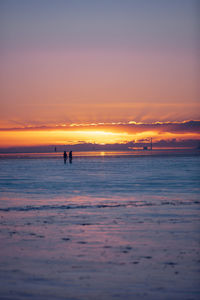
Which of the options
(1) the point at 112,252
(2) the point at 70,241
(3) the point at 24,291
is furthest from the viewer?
(2) the point at 70,241

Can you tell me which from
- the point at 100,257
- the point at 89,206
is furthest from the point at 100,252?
the point at 89,206

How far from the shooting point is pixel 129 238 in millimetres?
10453

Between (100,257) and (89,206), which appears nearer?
(100,257)

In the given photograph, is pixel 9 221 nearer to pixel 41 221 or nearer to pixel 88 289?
pixel 41 221

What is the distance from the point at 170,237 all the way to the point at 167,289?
3747mm

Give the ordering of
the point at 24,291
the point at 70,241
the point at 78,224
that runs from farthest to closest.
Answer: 1. the point at 78,224
2. the point at 70,241
3. the point at 24,291

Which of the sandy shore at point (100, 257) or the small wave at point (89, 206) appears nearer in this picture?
the sandy shore at point (100, 257)

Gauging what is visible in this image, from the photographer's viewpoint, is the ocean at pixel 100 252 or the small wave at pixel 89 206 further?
the small wave at pixel 89 206

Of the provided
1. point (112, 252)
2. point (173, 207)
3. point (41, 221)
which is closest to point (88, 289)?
point (112, 252)

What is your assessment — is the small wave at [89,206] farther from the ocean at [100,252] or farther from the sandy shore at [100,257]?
the sandy shore at [100,257]

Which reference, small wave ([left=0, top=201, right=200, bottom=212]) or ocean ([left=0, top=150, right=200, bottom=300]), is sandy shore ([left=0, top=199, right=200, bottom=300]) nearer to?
ocean ([left=0, top=150, right=200, bottom=300])

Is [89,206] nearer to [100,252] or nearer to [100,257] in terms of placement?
[100,252]

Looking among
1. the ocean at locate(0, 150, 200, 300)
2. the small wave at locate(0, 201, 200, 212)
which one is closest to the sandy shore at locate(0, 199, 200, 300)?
the ocean at locate(0, 150, 200, 300)

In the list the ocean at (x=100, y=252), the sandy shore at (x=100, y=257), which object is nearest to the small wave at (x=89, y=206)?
the ocean at (x=100, y=252)
